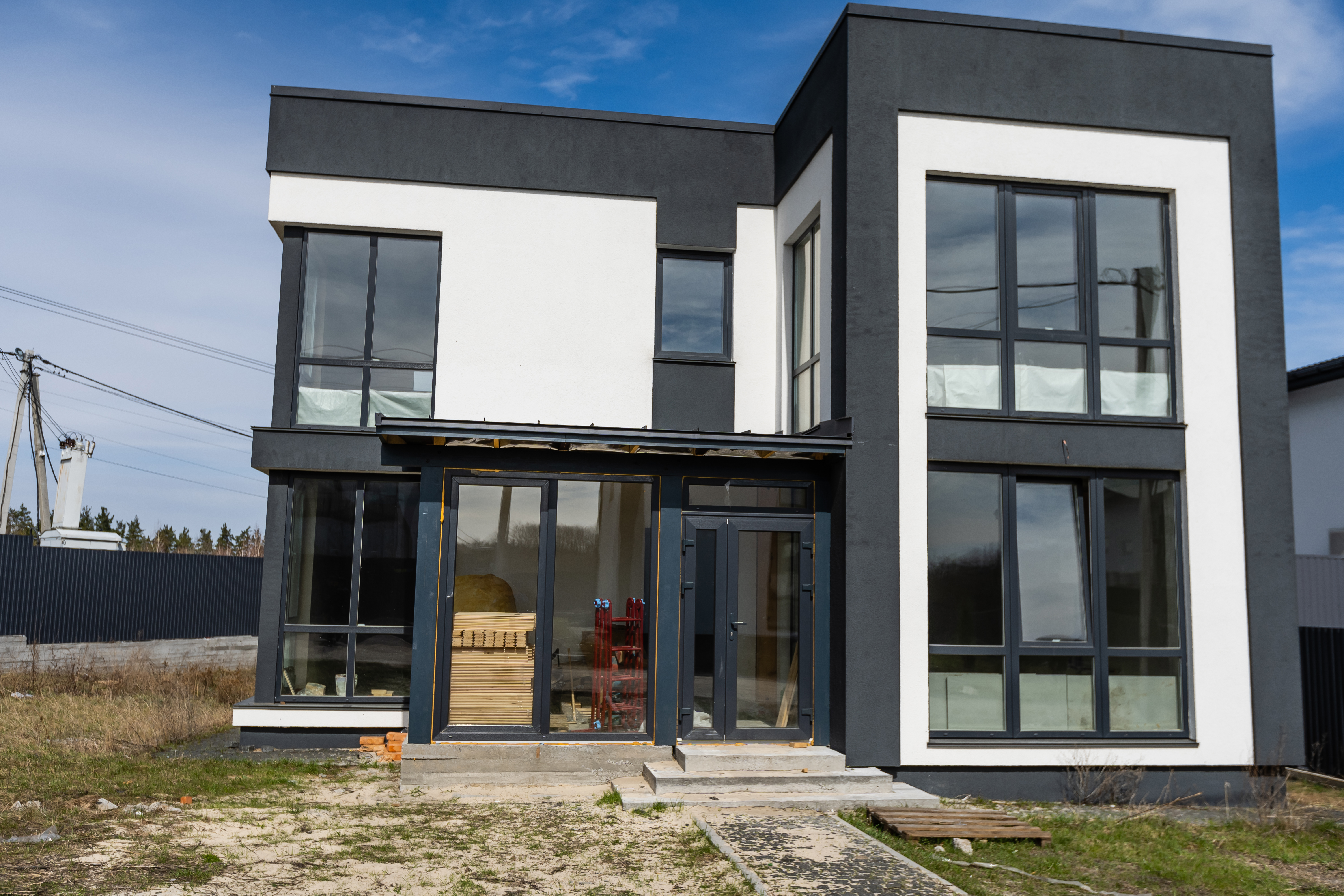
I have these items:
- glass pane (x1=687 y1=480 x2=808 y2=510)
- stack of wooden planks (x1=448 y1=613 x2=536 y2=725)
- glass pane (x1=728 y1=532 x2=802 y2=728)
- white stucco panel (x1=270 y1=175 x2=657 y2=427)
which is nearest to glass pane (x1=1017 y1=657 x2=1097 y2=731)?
glass pane (x1=728 y1=532 x2=802 y2=728)

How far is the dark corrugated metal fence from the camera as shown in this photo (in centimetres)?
1688

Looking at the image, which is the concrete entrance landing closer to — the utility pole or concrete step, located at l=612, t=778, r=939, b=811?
concrete step, located at l=612, t=778, r=939, b=811

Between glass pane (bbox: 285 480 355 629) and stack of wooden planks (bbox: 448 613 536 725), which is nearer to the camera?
stack of wooden planks (bbox: 448 613 536 725)

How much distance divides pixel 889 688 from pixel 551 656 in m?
3.14

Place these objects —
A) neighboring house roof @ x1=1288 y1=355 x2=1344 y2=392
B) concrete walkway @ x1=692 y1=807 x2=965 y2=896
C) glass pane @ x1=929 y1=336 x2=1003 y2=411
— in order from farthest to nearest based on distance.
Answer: neighboring house roof @ x1=1288 y1=355 x2=1344 y2=392, glass pane @ x1=929 y1=336 x2=1003 y2=411, concrete walkway @ x1=692 y1=807 x2=965 y2=896

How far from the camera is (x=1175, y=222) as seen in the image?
9.77 meters

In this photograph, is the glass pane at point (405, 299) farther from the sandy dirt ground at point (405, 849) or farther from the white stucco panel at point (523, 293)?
the sandy dirt ground at point (405, 849)

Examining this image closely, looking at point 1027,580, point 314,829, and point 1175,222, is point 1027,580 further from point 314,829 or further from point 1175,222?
point 314,829

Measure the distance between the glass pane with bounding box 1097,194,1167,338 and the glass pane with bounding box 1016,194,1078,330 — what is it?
273 mm

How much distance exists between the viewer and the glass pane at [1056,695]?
9094 millimetres

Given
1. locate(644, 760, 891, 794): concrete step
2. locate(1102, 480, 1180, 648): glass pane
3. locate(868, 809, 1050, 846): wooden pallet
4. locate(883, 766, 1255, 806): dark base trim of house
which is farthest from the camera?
locate(1102, 480, 1180, 648): glass pane

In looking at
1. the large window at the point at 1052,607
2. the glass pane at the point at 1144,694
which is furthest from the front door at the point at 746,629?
the glass pane at the point at 1144,694

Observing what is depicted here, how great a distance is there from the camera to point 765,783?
836cm

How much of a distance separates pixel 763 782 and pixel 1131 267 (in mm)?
6249
